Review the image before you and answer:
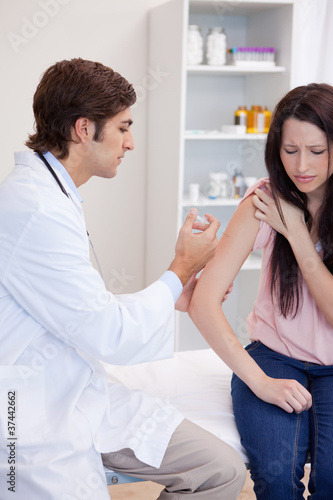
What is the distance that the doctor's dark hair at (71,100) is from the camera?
1.51m

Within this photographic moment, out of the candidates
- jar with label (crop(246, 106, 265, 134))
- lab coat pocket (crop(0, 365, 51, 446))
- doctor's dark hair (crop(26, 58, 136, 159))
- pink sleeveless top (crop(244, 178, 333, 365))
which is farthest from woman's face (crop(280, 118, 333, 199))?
jar with label (crop(246, 106, 265, 134))

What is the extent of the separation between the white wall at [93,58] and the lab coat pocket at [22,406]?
183 cm

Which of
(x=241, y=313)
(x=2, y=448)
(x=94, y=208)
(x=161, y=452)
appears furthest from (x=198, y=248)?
(x=241, y=313)

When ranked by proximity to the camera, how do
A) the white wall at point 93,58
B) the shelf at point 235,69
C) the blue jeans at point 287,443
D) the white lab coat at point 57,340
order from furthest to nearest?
1. the white wall at point 93,58
2. the shelf at point 235,69
3. the blue jeans at point 287,443
4. the white lab coat at point 57,340

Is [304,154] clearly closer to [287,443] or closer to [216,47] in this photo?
[287,443]

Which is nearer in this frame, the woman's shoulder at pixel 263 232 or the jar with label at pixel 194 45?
the woman's shoulder at pixel 263 232

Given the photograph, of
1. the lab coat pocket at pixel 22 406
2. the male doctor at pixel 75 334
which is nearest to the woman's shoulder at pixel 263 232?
the male doctor at pixel 75 334

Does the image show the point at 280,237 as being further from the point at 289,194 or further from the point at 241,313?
the point at 241,313

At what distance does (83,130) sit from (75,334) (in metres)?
0.48

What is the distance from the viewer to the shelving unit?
2.85 m

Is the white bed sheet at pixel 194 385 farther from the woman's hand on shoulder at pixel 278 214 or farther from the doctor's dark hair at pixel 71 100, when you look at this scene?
the doctor's dark hair at pixel 71 100

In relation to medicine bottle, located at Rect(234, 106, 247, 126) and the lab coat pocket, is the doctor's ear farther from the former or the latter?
medicine bottle, located at Rect(234, 106, 247, 126)

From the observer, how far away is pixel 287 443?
1.50 m

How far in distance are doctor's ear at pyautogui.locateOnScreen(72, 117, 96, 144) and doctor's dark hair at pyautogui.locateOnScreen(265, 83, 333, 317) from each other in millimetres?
491
